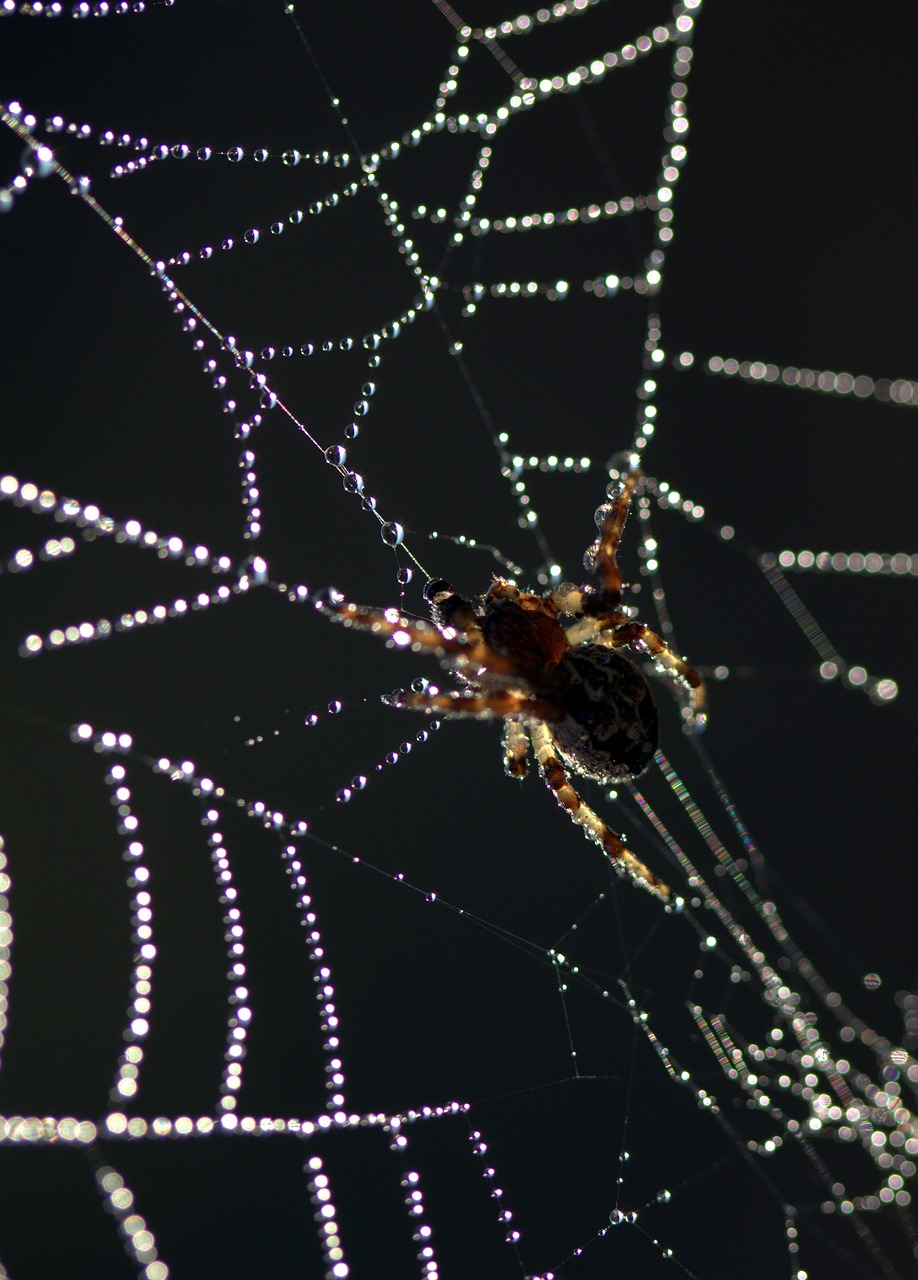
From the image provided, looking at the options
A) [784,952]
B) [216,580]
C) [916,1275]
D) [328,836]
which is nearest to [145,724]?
[328,836]

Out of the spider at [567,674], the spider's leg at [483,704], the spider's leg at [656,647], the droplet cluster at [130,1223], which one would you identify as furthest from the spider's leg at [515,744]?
the droplet cluster at [130,1223]

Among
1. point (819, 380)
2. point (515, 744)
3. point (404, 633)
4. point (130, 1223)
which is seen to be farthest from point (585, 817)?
point (819, 380)

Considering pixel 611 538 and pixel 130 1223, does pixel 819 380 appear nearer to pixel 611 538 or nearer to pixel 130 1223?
pixel 611 538

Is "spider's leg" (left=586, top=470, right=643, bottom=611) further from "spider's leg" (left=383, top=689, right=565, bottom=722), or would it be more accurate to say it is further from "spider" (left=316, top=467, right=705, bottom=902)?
"spider's leg" (left=383, top=689, right=565, bottom=722)

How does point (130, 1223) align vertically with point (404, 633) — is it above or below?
below

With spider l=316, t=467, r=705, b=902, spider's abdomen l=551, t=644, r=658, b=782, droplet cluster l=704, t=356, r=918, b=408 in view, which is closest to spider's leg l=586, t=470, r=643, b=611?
spider l=316, t=467, r=705, b=902

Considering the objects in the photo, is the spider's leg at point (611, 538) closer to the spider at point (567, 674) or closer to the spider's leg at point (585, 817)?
the spider at point (567, 674)

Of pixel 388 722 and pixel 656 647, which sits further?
pixel 388 722
